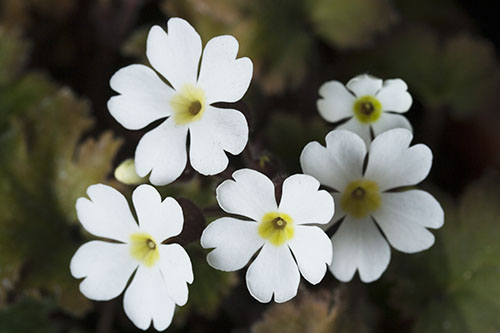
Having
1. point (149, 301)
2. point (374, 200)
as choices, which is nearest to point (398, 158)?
point (374, 200)

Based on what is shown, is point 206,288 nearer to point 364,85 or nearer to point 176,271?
point 176,271

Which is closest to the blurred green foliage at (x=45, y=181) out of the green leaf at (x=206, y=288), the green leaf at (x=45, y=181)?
the green leaf at (x=45, y=181)

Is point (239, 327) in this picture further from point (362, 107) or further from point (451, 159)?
point (451, 159)

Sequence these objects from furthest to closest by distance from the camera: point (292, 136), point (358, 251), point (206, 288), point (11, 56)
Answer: point (11, 56) → point (292, 136) → point (206, 288) → point (358, 251)

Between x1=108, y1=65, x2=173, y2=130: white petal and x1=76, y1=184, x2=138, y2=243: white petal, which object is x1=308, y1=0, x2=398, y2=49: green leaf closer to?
x1=108, y1=65, x2=173, y2=130: white petal

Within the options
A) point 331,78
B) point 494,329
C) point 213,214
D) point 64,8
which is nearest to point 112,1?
point 64,8

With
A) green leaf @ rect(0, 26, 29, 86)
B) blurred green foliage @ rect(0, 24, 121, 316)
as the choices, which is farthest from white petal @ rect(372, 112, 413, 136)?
green leaf @ rect(0, 26, 29, 86)
